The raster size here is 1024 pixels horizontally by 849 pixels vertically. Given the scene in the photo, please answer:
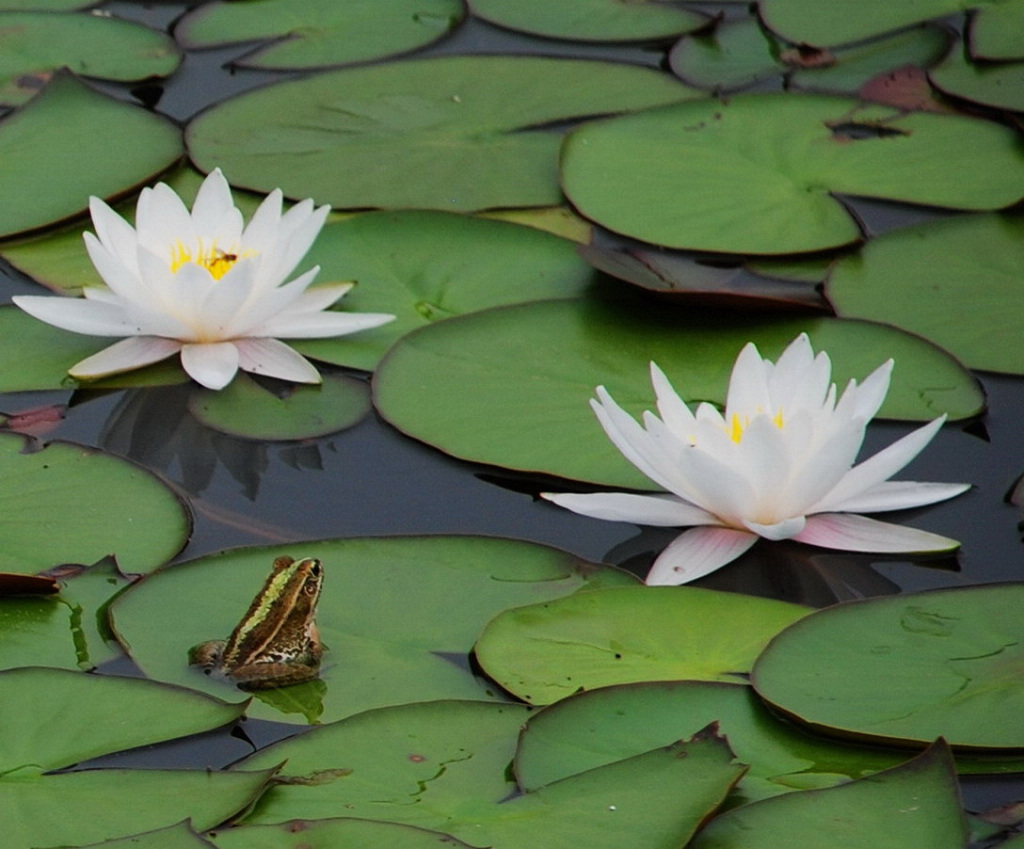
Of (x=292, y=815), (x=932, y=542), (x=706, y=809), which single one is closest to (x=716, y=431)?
(x=932, y=542)

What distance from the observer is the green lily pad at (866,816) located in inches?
94.4

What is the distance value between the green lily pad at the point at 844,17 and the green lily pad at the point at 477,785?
12.2ft

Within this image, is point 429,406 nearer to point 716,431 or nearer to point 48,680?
point 716,431

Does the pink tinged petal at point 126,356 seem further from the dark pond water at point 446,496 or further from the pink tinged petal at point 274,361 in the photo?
the pink tinged petal at point 274,361

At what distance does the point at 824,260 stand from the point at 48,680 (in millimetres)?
2618

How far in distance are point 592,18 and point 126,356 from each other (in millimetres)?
2741

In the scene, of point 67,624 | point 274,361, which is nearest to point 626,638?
point 67,624

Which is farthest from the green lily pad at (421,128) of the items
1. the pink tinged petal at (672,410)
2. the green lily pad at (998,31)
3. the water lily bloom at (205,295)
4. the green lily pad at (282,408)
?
the pink tinged petal at (672,410)

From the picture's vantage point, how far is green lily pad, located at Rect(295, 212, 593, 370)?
4.23 m

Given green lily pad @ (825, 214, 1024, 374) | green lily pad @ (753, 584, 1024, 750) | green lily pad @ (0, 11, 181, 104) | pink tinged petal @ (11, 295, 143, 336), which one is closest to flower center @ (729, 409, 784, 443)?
green lily pad @ (753, 584, 1024, 750)

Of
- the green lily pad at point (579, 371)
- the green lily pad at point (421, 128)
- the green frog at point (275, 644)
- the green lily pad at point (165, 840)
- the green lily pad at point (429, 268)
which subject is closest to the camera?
the green lily pad at point (165, 840)

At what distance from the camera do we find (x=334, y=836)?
242 centimetres

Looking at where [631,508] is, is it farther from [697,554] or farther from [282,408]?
[282,408]

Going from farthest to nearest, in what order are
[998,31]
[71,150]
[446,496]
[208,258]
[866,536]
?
[998,31] < [71,150] < [208,258] < [446,496] < [866,536]
